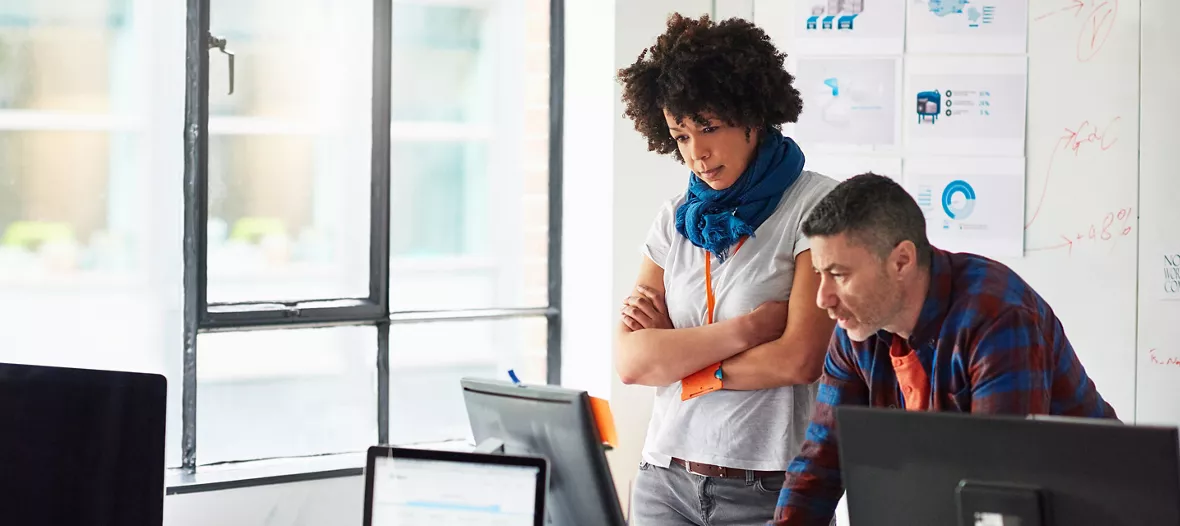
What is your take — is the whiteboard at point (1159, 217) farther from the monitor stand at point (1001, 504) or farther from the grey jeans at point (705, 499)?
the monitor stand at point (1001, 504)

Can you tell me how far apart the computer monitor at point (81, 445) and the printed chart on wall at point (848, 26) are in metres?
1.94

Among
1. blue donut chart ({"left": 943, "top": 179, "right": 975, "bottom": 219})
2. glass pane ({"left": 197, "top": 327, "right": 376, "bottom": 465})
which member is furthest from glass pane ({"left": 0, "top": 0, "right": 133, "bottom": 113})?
blue donut chart ({"left": 943, "top": 179, "right": 975, "bottom": 219})

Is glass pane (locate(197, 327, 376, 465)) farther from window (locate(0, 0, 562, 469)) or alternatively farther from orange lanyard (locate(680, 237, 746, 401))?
orange lanyard (locate(680, 237, 746, 401))

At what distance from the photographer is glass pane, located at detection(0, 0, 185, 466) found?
262 centimetres

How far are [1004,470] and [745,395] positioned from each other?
2.30 ft

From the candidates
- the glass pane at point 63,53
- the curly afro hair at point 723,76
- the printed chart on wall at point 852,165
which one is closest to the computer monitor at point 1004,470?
the curly afro hair at point 723,76

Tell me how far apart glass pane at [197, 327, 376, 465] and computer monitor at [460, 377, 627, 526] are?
59.6 inches

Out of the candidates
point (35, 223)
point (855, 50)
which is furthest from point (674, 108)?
point (35, 223)

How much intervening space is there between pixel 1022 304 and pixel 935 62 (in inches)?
56.2

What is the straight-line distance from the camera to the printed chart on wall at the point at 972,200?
2.59 meters

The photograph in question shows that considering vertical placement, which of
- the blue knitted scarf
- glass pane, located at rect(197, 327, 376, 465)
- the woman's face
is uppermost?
the woman's face

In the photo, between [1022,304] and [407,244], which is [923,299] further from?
[407,244]

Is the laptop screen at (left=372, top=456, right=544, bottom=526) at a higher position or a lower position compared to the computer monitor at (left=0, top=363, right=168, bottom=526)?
lower

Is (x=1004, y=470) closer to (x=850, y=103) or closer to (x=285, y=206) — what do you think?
(x=850, y=103)
